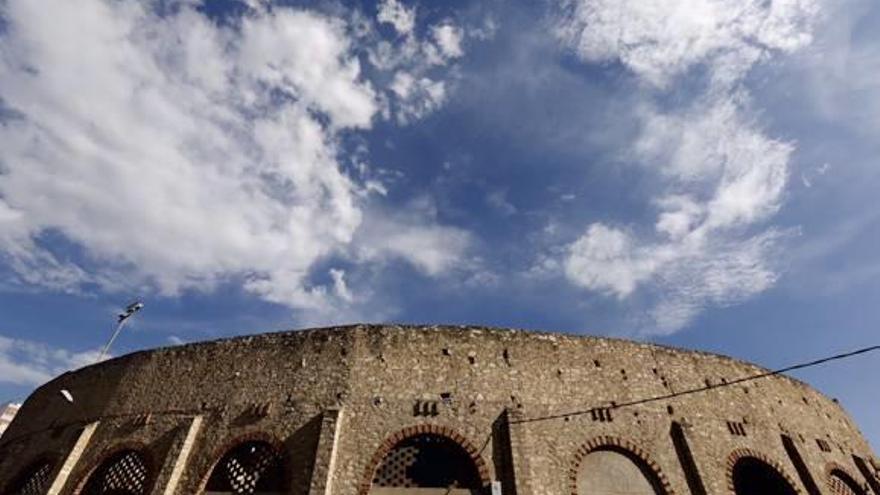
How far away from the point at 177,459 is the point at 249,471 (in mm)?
1698

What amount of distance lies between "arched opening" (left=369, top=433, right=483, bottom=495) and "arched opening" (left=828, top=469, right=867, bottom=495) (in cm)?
1095

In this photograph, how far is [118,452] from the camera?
12.8 meters

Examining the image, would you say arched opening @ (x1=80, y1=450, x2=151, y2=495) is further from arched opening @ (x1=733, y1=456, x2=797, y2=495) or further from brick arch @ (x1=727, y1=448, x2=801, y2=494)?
arched opening @ (x1=733, y1=456, x2=797, y2=495)

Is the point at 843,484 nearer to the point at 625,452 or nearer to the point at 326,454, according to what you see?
the point at 625,452

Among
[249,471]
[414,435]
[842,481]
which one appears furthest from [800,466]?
[249,471]

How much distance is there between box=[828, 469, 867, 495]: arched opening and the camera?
1399 cm

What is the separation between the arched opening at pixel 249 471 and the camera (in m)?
11.3

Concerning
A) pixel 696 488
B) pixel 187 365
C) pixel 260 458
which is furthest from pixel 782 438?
pixel 187 365

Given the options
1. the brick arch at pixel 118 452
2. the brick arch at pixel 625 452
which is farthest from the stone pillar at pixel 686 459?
the brick arch at pixel 118 452

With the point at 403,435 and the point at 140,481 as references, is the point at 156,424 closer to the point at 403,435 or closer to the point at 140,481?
the point at 140,481

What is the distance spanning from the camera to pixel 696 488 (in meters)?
11.5

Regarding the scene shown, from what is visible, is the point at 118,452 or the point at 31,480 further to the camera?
the point at 31,480

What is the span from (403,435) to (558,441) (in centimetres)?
370

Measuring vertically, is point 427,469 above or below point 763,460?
below
